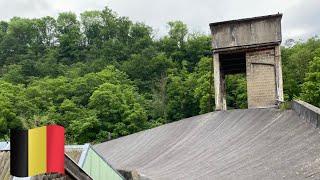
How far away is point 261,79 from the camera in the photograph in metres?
17.7

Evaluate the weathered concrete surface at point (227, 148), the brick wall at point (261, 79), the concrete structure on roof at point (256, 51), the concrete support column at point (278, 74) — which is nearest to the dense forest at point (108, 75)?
the weathered concrete surface at point (227, 148)

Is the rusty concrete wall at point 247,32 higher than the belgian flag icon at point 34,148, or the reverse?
the rusty concrete wall at point 247,32

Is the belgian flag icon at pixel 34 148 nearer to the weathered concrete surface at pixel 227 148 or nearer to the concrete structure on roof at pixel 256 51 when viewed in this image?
the weathered concrete surface at pixel 227 148

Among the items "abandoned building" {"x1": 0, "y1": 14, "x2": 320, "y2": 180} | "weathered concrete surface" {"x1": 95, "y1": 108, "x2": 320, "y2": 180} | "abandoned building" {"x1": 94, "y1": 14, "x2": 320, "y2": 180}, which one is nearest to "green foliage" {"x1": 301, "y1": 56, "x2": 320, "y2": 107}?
"abandoned building" {"x1": 0, "y1": 14, "x2": 320, "y2": 180}

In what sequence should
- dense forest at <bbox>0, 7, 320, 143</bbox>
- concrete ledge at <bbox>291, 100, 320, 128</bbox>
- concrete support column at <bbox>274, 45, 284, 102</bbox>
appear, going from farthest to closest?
dense forest at <bbox>0, 7, 320, 143</bbox> → concrete support column at <bbox>274, 45, 284, 102</bbox> → concrete ledge at <bbox>291, 100, 320, 128</bbox>

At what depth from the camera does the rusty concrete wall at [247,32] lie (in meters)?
17.7

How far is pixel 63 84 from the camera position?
173 feet

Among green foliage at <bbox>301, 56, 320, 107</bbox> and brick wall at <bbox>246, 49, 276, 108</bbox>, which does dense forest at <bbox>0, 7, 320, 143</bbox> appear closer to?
green foliage at <bbox>301, 56, 320, 107</bbox>

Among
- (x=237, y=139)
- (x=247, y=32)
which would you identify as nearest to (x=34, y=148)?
(x=237, y=139)

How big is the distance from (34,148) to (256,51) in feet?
47.3

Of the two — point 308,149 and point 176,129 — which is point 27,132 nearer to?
point 308,149

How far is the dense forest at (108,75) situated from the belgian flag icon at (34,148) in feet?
77.3

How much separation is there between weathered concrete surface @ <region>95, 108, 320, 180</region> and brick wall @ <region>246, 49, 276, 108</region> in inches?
47.2

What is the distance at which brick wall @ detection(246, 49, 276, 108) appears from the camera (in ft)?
57.3
